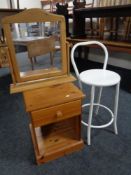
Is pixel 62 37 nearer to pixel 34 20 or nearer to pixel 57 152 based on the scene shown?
pixel 34 20

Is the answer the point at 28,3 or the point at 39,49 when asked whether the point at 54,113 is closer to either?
the point at 39,49

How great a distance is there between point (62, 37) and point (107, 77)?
45 centimetres

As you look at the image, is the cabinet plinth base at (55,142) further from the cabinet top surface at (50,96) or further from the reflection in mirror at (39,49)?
the reflection in mirror at (39,49)

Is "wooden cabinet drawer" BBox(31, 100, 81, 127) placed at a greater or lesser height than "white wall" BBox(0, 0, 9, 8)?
lesser

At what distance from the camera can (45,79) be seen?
1115 mm

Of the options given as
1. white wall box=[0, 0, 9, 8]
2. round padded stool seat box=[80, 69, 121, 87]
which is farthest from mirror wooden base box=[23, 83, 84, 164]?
white wall box=[0, 0, 9, 8]

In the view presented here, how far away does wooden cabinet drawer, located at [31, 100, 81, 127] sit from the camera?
93 centimetres

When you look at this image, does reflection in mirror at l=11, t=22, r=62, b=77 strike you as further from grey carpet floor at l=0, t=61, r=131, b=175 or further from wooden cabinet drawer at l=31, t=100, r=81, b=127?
grey carpet floor at l=0, t=61, r=131, b=175

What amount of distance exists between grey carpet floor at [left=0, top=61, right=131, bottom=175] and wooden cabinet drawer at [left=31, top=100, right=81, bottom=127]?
15.6 inches

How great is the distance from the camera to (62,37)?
103 centimetres

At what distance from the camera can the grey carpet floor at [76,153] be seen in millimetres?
1104

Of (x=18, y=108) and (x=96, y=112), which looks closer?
(x=96, y=112)

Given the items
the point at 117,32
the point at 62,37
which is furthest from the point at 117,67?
the point at 62,37

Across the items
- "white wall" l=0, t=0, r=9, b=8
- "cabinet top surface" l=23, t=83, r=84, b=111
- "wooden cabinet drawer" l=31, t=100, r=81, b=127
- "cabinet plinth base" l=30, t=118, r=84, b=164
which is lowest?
"cabinet plinth base" l=30, t=118, r=84, b=164
